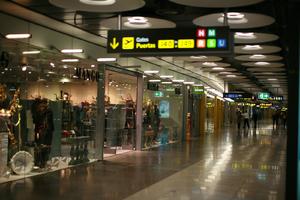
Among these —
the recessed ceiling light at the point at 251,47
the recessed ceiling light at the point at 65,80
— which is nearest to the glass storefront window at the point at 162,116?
the recessed ceiling light at the point at 251,47

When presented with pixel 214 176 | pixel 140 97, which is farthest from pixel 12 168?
pixel 140 97

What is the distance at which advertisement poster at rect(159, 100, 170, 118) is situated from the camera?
21.5 m

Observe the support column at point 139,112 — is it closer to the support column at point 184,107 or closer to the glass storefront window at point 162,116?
the glass storefront window at point 162,116

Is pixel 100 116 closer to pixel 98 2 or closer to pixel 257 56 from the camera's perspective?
pixel 98 2

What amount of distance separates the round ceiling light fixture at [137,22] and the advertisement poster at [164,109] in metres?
9.65

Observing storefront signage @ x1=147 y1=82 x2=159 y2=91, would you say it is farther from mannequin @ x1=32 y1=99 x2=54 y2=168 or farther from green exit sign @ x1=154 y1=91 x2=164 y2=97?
mannequin @ x1=32 y1=99 x2=54 y2=168

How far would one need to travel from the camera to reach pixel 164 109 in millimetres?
21984

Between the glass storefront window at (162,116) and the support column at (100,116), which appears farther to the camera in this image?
the glass storefront window at (162,116)

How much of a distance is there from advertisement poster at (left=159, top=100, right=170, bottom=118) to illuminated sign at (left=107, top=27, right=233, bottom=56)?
12.3 meters

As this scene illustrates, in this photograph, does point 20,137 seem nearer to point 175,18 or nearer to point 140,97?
point 175,18

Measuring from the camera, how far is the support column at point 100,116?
14.3 metres

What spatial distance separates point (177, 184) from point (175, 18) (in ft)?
13.8

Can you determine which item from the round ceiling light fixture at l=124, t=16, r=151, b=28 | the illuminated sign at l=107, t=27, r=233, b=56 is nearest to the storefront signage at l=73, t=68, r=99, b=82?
the round ceiling light fixture at l=124, t=16, r=151, b=28

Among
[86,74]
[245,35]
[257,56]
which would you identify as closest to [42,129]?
[86,74]
